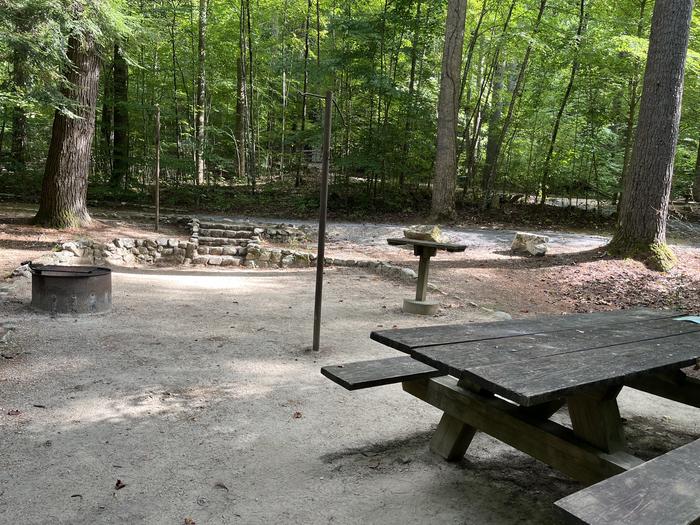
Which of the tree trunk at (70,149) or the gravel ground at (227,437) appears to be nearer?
the gravel ground at (227,437)

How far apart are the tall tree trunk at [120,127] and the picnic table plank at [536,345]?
14.2 metres

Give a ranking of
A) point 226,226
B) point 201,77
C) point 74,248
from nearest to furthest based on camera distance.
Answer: point 74,248
point 226,226
point 201,77

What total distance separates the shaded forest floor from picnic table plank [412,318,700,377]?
10.9 ft

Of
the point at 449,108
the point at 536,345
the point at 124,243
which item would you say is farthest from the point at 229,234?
the point at 536,345

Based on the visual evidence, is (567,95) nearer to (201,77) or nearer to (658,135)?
(658,135)

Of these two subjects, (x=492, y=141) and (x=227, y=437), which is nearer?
(x=227, y=437)

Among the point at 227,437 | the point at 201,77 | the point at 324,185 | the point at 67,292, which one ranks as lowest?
the point at 227,437

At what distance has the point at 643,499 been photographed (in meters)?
1.34

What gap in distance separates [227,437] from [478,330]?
4.79ft

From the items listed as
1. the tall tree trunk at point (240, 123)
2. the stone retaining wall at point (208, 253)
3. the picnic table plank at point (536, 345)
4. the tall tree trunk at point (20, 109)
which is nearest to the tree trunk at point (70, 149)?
the tall tree trunk at point (20, 109)

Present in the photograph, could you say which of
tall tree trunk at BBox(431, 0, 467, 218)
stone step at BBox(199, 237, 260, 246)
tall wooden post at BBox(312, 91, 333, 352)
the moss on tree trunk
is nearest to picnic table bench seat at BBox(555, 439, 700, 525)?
tall wooden post at BBox(312, 91, 333, 352)

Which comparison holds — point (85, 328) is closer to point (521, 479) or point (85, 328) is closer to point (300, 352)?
point (300, 352)

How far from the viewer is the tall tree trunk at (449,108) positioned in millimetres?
12156

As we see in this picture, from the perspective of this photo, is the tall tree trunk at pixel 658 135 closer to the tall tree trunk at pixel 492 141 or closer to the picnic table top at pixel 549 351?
the picnic table top at pixel 549 351
